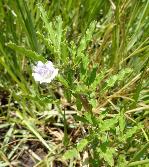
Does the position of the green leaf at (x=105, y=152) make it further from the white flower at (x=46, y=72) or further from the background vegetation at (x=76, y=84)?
the white flower at (x=46, y=72)

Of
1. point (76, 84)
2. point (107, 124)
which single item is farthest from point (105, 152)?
point (76, 84)

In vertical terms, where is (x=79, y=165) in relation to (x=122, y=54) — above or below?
below

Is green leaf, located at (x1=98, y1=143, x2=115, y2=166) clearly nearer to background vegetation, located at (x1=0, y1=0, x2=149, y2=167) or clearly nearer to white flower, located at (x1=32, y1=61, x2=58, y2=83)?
background vegetation, located at (x1=0, y1=0, x2=149, y2=167)

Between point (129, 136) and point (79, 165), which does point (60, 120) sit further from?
point (129, 136)

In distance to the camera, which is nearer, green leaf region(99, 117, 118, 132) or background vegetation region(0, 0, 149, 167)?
green leaf region(99, 117, 118, 132)

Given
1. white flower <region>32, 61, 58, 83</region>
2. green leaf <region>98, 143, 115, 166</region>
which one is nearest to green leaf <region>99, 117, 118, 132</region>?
green leaf <region>98, 143, 115, 166</region>

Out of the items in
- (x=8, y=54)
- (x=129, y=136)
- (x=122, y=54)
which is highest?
(x=8, y=54)

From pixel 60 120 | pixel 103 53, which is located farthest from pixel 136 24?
pixel 60 120

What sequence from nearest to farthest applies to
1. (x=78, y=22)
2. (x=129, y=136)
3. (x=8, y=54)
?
(x=129, y=136) → (x=8, y=54) → (x=78, y=22)
